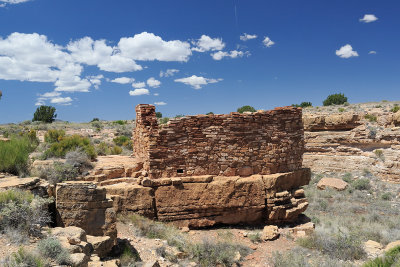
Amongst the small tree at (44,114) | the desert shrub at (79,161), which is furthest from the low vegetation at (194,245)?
the small tree at (44,114)

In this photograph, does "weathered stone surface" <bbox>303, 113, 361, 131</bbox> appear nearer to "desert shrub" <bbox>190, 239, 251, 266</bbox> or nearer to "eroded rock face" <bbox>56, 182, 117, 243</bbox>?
"desert shrub" <bbox>190, 239, 251, 266</bbox>

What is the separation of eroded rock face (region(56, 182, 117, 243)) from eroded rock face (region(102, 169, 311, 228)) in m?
1.64

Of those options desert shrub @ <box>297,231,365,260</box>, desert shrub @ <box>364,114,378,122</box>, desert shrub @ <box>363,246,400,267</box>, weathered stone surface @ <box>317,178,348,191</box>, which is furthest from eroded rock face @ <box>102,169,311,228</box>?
desert shrub @ <box>364,114,378,122</box>

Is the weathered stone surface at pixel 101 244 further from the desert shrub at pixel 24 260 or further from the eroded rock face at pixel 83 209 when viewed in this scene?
the desert shrub at pixel 24 260

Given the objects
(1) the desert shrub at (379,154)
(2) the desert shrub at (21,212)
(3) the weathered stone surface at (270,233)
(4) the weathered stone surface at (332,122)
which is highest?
(4) the weathered stone surface at (332,122)

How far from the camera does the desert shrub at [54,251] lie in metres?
3.58

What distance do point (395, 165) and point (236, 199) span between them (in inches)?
480

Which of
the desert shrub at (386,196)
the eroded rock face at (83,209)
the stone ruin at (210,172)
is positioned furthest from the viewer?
the desert shrub at (386,196)

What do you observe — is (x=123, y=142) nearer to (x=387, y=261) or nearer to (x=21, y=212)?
(x=21, y=212)

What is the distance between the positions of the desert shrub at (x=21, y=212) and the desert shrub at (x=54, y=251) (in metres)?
0.60

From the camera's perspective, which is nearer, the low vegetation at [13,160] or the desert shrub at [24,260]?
the desert shrub at [24,260]

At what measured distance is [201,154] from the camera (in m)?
7.80

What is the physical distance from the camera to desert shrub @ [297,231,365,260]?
7223mm

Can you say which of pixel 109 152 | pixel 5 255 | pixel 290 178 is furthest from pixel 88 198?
pixel 109 152
